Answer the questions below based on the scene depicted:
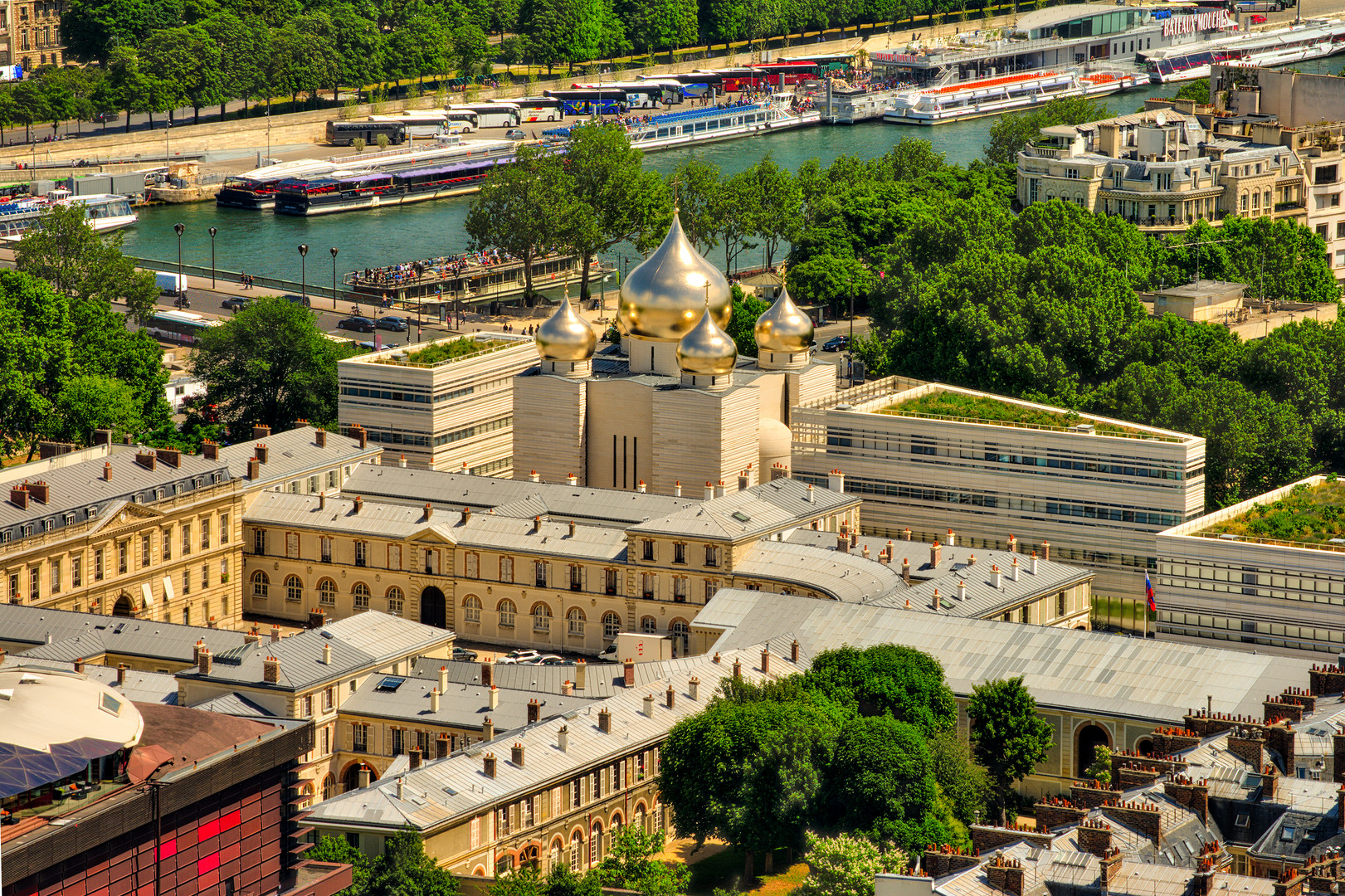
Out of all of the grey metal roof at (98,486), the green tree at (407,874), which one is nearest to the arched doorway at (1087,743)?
the green tree at (407,874)

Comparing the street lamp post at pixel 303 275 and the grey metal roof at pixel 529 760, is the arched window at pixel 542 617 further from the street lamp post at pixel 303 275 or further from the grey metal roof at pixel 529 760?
the street lamp post at pixel 303 275

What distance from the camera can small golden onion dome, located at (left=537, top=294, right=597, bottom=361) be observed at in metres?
119

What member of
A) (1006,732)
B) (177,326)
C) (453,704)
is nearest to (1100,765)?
(1006,732)

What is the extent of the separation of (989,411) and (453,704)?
1453 inches

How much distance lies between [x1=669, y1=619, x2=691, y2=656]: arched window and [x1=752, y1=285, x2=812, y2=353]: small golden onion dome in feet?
65.4

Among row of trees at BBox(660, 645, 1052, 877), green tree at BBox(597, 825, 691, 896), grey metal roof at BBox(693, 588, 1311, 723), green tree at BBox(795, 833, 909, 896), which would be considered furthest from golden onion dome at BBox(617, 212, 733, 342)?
green tree at BBox(795, 833, 909, 896)

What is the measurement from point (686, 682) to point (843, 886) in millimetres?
18599

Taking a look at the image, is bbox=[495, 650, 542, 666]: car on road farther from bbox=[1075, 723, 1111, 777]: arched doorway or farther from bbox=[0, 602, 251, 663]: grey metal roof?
bbox=[1075, 723, 1111, 777]: arched doorway

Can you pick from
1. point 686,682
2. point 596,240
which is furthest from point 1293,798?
point 596,240

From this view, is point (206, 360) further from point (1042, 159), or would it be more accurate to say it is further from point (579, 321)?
point (1042, 159)

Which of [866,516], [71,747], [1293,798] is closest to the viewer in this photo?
[71,747]

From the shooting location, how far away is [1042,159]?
178 meters

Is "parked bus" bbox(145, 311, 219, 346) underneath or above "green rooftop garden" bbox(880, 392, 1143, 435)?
underneath

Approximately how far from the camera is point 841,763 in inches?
3174
